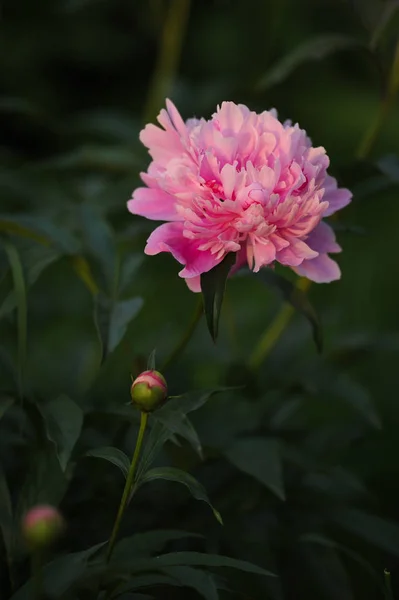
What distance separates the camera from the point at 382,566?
1315 mm

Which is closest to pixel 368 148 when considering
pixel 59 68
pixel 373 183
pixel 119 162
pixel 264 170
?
pixel 373 183

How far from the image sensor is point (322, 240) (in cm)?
93

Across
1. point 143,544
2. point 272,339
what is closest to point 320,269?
point 143,544

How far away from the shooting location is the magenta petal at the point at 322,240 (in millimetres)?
926

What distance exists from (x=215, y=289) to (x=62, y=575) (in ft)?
1.02

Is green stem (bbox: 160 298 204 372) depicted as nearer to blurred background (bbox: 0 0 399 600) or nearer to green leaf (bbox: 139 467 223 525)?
blurred background (bbox: 0 0 399 600)

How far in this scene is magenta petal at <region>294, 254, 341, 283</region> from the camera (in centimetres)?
90

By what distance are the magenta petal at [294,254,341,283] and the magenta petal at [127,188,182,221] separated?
0.48 ft

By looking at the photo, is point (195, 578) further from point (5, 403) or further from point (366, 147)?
point (366, 147)

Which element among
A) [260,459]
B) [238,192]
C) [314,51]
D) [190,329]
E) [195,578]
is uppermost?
[314,51]

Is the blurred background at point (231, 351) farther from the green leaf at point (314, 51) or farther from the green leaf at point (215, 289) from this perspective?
the green leaf at point (215, 289)

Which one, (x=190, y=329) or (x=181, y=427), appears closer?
(x=181, y=427)

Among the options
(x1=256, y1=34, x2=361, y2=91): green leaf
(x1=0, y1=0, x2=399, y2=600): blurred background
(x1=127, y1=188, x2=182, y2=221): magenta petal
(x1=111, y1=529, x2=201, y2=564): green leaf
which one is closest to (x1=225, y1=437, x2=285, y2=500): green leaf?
(x1=0, y1=0, x2=399, y2=600): blurred background

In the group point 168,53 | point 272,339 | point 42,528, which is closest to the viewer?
point 42,528
